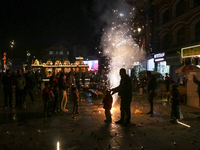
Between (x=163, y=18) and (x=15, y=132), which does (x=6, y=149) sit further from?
(x=163, y=18)

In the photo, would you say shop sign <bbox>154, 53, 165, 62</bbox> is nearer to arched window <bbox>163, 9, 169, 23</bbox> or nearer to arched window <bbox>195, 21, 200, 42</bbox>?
arched window <bbox>163, 9, 169, 23</bbox>

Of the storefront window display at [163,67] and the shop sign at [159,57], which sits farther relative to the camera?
the storefront window display at [163,67]

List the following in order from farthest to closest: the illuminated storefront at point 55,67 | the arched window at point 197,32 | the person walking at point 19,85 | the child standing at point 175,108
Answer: the illuminated storefront at point 55,67
the arched window at point 197,32
the person walking at point 19,85
the child standing at point 175,108

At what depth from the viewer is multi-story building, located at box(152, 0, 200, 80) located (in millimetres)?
19672

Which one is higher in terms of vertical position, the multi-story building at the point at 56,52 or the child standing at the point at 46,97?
the multi-story building at the point at 56,52

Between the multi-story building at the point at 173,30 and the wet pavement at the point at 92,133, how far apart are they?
1175 centimetres

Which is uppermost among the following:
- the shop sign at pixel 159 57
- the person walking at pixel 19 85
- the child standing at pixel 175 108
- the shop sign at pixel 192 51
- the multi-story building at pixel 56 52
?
the multi-story building at pixel 56 52

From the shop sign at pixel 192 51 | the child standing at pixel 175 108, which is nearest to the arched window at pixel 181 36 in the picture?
the shop sign at pixel 192 51

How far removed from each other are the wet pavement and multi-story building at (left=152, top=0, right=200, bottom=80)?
11.7 meters

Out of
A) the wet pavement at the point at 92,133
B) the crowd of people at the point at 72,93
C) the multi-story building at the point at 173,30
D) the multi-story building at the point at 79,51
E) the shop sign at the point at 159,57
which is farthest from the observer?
the multi-story building at the point at 79,51

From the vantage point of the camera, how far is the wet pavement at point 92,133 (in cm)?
467

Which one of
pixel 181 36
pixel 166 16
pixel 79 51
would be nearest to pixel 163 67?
pixel 181 36

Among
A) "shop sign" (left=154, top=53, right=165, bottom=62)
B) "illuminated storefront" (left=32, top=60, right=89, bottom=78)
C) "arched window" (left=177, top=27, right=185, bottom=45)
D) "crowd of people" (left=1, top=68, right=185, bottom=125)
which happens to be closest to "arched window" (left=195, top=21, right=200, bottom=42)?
"arched window" (left=177, top=27, right=185, bottom=45)

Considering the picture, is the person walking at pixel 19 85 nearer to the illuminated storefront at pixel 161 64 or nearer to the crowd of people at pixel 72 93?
the crowd of people at pixel 72 93
